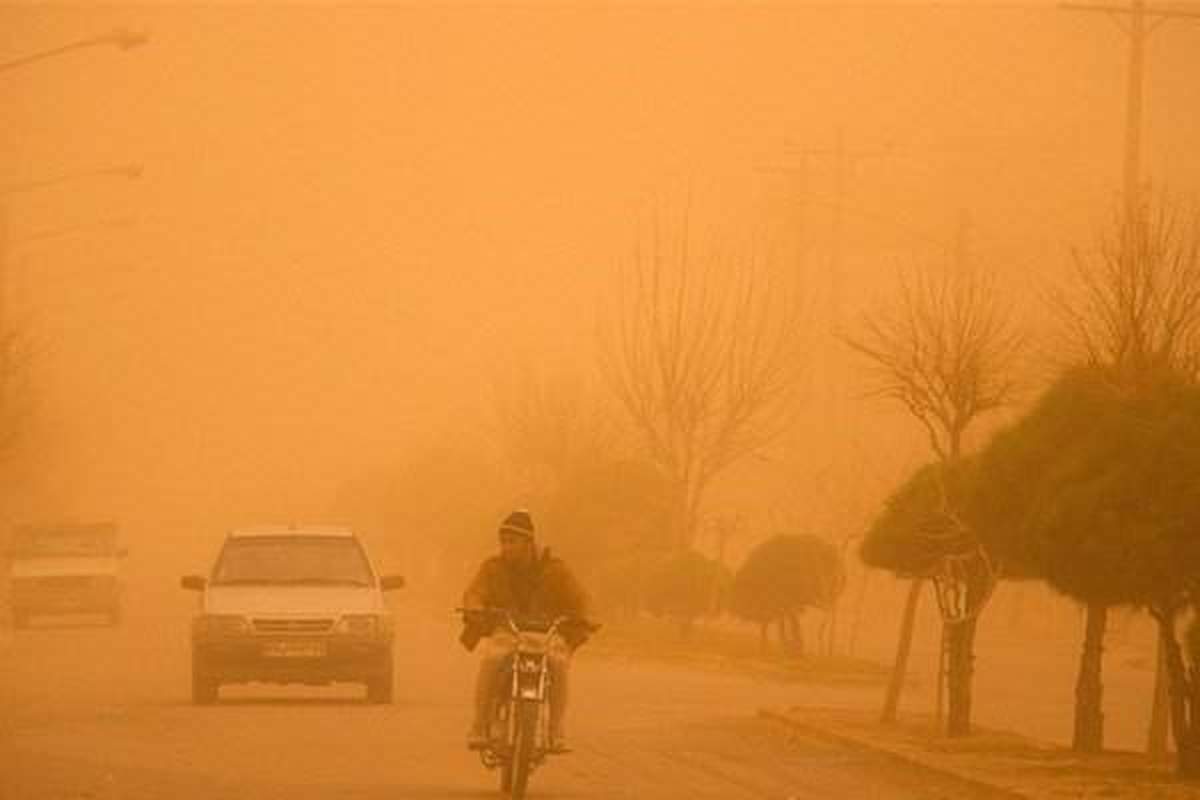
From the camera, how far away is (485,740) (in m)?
22.3

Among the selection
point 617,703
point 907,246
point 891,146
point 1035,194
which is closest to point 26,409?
point 891,146

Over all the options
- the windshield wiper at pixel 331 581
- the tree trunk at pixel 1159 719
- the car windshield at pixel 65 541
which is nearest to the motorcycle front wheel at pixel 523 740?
the tree trunk at pixel 1159 719

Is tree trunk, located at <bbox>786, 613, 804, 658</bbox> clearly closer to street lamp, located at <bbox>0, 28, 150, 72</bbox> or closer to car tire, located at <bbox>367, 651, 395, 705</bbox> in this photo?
street lamp, located at <bbox>0, 28, 150, 72</bbox>

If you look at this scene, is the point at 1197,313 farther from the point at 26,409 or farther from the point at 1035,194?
the point at 1035,194

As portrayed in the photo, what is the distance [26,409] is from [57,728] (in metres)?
38.3

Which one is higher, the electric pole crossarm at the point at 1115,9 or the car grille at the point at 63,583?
the electric pole crossarm at the point at 1115,9

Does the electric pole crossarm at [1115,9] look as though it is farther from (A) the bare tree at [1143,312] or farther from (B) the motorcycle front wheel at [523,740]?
(B) the motorcycle front wheel at [523,740]

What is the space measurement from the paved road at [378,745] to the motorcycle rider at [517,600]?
790 millimetres

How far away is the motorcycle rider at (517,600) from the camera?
22250mm

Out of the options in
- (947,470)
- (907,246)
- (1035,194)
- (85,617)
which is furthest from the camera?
(1035,194)

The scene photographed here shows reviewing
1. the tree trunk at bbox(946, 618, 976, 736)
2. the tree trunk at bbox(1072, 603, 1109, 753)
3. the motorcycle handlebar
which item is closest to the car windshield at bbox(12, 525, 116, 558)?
the tree trunk at bbox(946, 618, 976, 736)

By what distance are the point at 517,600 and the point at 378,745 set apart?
207 inches

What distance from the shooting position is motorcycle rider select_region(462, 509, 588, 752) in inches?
876

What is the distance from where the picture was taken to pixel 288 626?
109 feet
